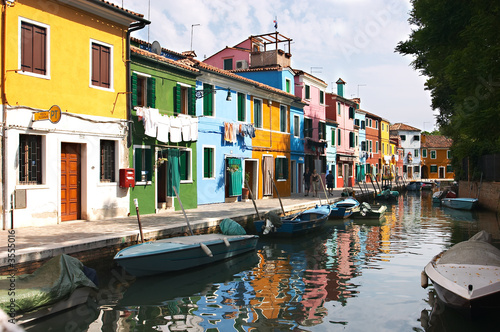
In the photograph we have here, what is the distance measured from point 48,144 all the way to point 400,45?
13944mm

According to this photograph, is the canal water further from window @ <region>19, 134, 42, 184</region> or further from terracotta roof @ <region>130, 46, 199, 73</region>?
terracotta roof @ <region>130, 46, 199, 73</region>

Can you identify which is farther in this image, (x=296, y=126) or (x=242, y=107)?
(x=296, y=126)

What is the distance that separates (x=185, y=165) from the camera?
18.1m

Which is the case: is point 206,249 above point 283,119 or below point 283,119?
below

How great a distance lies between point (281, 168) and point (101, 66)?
14.5 meters

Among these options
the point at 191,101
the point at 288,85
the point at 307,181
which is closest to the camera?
the point at 191,101

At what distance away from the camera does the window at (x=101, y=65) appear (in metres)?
Result: 13.6

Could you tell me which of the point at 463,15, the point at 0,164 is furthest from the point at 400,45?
the point at 0,164

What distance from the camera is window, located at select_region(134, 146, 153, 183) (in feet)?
50.2

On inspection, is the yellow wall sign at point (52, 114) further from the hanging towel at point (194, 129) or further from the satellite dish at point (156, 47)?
the hanging towel at point (194, 129)

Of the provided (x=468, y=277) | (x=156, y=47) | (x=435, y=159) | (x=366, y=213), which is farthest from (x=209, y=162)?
(x=435, y=159)

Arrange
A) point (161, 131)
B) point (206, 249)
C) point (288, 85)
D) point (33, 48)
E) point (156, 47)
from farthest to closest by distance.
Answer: point (288, 85) < point (156, 47) < point (161, 131) < point (33, 48) < point (206, 249)

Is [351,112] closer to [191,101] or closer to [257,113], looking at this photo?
[257,113]

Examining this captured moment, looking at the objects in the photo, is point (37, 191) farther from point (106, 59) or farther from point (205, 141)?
point (205, 141)
